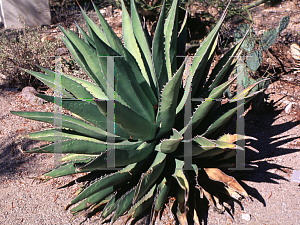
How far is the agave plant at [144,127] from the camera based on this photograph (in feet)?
4.77

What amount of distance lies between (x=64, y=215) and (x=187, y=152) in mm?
1179

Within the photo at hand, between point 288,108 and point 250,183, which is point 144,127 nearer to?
point 250,183

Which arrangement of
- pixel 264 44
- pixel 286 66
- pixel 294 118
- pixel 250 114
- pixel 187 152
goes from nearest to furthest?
pixel 187 152
pixel 294 118
pixel 250 114
pixel 264 44
pixel 286 66

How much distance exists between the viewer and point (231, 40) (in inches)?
153

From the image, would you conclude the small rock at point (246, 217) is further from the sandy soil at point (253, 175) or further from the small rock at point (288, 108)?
the small rock at point (288, 108)

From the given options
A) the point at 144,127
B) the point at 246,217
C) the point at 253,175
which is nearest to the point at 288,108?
the point at 253,175

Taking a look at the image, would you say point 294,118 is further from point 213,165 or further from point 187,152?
point 187,152

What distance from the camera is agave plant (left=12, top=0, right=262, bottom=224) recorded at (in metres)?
1.46

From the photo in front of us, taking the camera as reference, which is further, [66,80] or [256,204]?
[256,204]

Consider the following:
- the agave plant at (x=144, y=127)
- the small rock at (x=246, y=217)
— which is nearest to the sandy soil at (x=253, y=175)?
the small rock at (x=246, y=217)

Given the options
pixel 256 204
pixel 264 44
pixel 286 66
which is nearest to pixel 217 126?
pixel 256 204

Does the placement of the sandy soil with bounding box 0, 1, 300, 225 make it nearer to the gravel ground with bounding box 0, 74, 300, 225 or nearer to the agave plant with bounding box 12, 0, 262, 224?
the gravel ground with bounding box 0, 74, 300, 225

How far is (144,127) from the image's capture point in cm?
156

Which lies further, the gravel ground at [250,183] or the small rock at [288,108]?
the small rock at [288,108]
